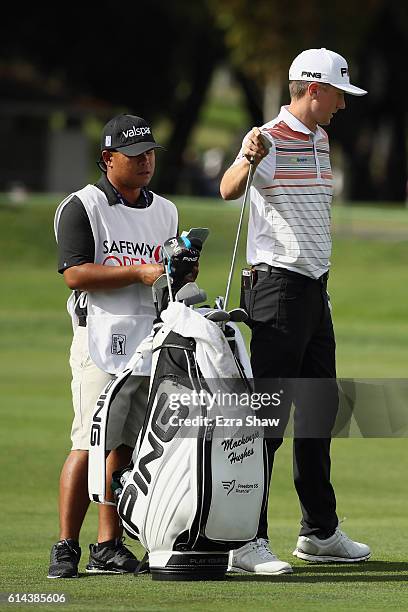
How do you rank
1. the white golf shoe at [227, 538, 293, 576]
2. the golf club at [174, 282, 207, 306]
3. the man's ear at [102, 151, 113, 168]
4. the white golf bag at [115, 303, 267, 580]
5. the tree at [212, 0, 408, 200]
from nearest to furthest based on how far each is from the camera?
1. the white golf bag at [115, 303, 267, 580]
2. the golf club at [174, 282, 207, 306]
3. the white golf shoe at [227, 538, 293, 576]
4. the man's ear at [102, 151, 113, 168]
5. the tree at [212, 0, 408, 200]

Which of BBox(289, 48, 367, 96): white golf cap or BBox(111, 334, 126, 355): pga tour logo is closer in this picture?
BBox(111, 334, 126, 355): pga tour logo

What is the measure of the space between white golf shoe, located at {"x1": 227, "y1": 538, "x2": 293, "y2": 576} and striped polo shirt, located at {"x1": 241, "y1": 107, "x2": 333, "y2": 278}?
1.20m

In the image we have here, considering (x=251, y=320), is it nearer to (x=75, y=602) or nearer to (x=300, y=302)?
(x=300, y=302)

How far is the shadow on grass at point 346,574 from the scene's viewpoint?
233 inches

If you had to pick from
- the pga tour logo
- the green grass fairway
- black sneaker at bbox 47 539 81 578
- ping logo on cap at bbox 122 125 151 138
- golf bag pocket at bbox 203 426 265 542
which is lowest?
the green grass fairway

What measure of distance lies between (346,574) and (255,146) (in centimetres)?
181

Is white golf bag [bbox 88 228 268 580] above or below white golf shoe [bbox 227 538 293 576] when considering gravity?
above

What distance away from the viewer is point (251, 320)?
254 inches

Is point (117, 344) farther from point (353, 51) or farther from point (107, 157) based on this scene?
point (353, 51)

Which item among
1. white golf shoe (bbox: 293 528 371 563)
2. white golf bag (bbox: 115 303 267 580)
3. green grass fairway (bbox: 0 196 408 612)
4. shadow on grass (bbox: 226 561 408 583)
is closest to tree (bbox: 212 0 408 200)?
green grass fairway (bbox: 0 196 408 612)

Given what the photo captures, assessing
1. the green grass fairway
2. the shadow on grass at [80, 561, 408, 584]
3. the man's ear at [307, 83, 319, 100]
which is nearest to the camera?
the green grass fairway

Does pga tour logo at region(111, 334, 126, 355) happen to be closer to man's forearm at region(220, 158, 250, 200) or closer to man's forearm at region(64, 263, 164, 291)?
man's forearm at region(64, 263, 164, 291)

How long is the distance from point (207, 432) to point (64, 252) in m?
1.07

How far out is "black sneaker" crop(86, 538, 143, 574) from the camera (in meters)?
6.02
